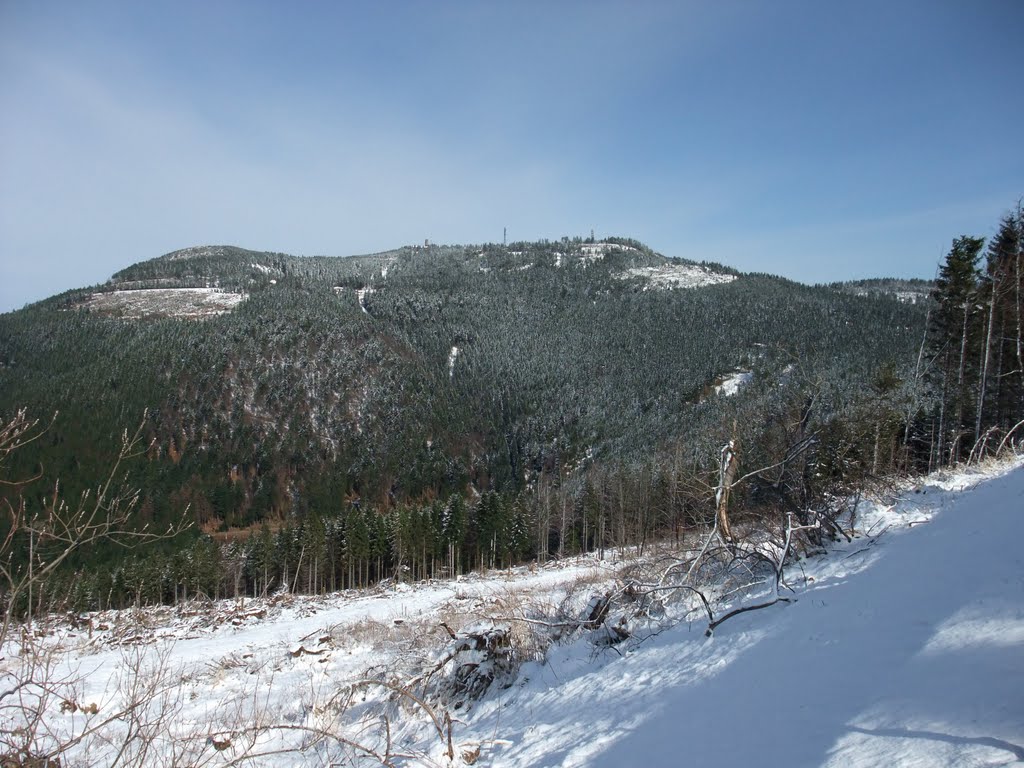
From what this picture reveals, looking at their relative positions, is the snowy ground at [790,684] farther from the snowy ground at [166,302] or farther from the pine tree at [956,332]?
the snowy ground at [166,302]

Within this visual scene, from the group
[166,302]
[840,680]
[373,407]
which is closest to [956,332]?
[840,680]

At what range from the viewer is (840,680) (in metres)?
3.51

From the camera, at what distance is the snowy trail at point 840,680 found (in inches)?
110

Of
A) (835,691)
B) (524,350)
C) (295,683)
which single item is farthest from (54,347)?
(835,691)

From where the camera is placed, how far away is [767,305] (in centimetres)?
16650

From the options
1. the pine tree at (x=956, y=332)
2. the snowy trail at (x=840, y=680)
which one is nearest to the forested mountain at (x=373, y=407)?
the pine tree at (x=956, y=332)

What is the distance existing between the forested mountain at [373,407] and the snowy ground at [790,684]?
3186 centimetres

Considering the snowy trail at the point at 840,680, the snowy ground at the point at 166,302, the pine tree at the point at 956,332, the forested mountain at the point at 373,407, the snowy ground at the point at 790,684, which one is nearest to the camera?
the snowy trail at the point at 840,680

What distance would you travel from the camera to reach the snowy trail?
9.16 feet

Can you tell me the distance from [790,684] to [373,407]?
389 feet

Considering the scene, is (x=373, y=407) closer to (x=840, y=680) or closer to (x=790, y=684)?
(x=790, y=684)

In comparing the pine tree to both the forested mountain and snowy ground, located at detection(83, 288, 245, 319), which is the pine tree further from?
snowy ground, located at detection(83, 288, 245, 319)

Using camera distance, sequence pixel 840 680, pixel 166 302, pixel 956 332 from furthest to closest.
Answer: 1. pixel 166 302
2. pixel 956 332
3. pixel 840 680

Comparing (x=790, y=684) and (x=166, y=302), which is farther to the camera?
(x=166, y=302)
